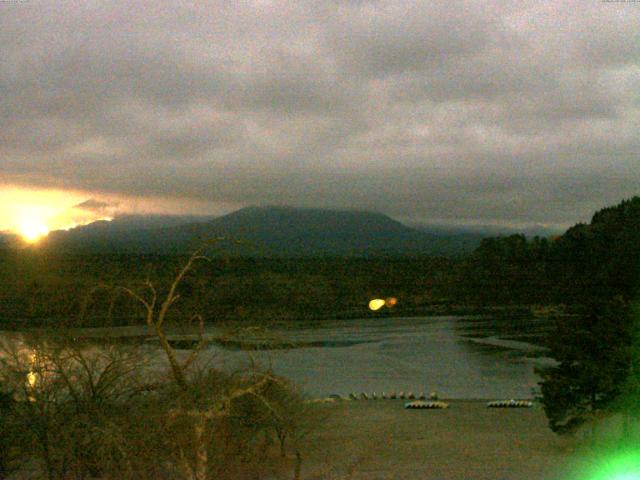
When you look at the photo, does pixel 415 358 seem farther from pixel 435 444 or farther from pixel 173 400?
pixel 173 400

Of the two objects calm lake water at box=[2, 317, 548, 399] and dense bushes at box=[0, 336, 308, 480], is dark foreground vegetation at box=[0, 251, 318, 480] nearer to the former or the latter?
dense bushes at box=[0, 336, 308, 480]

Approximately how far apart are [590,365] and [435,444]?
14.4ft

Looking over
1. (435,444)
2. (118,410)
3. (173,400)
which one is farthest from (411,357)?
(173,400)

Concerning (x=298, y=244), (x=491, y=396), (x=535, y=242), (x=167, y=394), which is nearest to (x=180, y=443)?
(x=167, y=394)

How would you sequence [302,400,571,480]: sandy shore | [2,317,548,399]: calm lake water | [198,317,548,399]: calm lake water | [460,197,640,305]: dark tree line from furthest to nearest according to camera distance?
1. [460,197,640,305]: dark tree line
2. [198,317,548,399]: calm lake water
3. [2,317,548,399]: calm lake water
4. [302,400,571,480]: sandy shore

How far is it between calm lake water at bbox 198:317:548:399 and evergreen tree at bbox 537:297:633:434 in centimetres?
764

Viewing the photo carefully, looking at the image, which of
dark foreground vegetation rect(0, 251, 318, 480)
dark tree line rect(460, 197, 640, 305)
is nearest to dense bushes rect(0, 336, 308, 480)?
dark foreground vegetation rect(0, 251, 318, 480)

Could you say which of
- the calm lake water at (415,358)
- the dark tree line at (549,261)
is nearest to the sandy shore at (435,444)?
the calm lake water at (415,358)

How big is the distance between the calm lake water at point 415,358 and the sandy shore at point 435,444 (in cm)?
297

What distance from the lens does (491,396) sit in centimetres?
2716

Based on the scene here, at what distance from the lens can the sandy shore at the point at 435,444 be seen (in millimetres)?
13678

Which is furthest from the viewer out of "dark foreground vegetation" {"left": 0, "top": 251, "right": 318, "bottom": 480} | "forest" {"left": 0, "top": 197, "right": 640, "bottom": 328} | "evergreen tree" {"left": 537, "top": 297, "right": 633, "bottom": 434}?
"forest" {"left": 0, "top": 197, "right": 640, "bottom": 328}

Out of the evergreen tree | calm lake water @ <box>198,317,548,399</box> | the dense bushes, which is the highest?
the dense bushes

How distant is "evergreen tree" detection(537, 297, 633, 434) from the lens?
1508 cm
